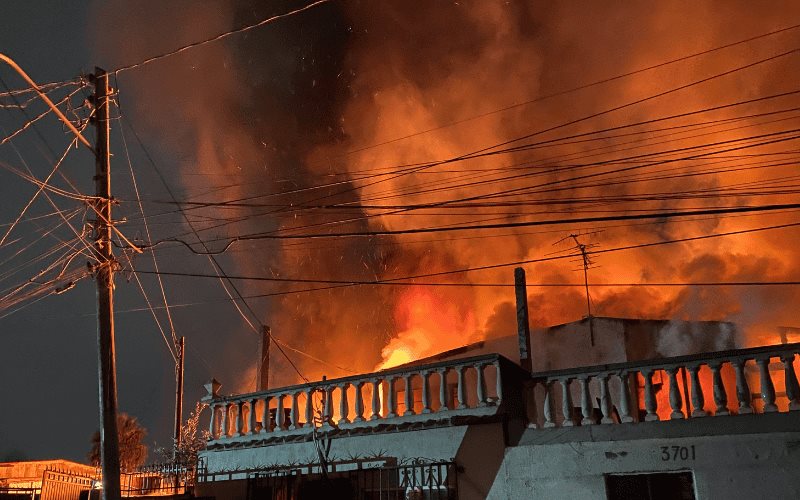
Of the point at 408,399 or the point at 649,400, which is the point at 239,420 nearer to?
the point at 408,399

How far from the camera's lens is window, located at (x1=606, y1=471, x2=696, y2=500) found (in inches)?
406

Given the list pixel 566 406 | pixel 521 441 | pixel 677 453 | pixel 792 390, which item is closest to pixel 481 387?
pixel 521 441

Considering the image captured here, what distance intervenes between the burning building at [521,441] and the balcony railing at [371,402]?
0.03 m

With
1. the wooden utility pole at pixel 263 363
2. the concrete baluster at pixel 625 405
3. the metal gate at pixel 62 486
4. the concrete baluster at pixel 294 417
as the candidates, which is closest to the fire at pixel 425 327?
the wooden utility pole at pixel 263 363

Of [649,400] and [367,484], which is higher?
[649,400]

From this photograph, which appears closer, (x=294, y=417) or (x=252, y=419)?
(x=294, y=417)

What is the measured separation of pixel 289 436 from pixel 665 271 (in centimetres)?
2543

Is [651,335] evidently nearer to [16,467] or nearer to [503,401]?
[503,401]

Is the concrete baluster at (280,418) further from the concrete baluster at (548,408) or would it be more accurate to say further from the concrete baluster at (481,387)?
the concrete baluster at (548,408)

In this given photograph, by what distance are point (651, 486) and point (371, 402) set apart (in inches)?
219

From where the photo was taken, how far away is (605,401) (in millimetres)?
11102

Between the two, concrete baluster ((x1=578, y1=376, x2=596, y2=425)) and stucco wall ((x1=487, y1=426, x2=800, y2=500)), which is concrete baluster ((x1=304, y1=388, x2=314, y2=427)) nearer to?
stucco wall ((x1=487, y1=426, x2=800, y2=500))

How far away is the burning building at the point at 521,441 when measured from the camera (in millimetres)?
9961

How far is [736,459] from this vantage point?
980cm
